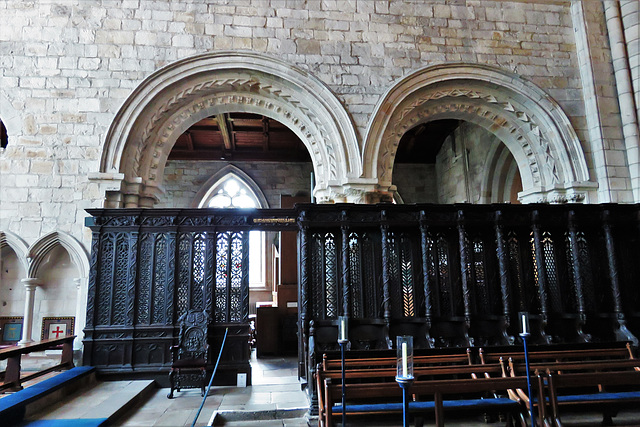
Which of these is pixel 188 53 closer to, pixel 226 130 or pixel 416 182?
pixel 226 130

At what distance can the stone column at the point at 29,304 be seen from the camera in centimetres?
570

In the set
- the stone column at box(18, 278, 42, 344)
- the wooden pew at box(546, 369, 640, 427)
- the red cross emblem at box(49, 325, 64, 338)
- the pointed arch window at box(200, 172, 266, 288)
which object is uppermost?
the pointed arch window at box(200, 172, 266, 288)

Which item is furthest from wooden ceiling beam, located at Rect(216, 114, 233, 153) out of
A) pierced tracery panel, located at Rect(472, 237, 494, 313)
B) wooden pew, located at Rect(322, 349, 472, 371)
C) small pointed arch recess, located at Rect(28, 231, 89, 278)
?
wooden pew, located at Rect(322, 349, 472, 371)

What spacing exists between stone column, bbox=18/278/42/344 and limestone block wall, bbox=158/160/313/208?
524cm

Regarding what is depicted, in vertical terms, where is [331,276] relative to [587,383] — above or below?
above

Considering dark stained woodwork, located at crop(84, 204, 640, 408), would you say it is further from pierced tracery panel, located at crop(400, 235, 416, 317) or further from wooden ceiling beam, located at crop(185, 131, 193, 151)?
wooden ceiling beam, located at crop(185, 131, 193, 151)

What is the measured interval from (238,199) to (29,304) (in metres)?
6.15

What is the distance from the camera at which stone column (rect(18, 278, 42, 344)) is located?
5699mm

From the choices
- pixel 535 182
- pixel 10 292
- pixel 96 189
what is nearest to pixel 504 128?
pixel 535 182

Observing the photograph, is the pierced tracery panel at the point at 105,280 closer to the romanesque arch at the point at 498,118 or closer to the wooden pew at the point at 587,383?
the romanesque arch at the point at 498,118

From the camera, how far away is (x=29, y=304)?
19.1 ft

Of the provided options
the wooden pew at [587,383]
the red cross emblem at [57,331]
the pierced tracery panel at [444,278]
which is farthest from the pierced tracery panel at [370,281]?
the red cross emblem at [57,331]

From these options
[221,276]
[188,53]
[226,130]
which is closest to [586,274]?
[221,276]

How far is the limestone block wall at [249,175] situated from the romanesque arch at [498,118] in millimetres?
4775
